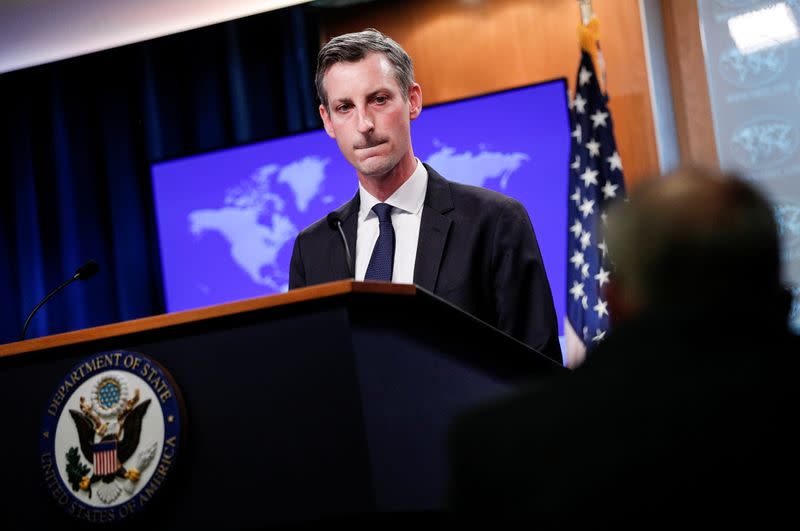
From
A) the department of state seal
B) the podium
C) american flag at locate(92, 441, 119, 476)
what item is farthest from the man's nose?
american flag at locate(92, 441, 119, 476)

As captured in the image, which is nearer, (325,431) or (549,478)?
(549,478)

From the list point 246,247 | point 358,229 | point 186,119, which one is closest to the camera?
point 358,229

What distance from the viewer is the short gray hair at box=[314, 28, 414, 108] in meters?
2.97

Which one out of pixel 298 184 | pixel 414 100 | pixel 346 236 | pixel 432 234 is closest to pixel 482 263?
pixel 432 234

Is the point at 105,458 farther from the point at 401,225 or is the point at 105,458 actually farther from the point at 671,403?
the point at 671,403

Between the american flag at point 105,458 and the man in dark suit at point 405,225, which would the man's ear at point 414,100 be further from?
the american flag at point 105,458

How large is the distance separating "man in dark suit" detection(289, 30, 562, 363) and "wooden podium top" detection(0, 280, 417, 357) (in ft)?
2.00

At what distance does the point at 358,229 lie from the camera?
2.91 meters

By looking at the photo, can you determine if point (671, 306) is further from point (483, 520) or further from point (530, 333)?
point (530, 333)

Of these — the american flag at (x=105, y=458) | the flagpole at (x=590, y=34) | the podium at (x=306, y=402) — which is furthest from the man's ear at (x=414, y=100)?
the flagpole at (x=590, y=34)

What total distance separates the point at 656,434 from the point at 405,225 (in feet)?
6.36

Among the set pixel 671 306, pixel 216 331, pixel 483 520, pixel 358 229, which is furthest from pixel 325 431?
pixel 358 229

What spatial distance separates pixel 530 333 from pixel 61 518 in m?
1.27

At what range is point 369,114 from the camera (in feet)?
9.59
